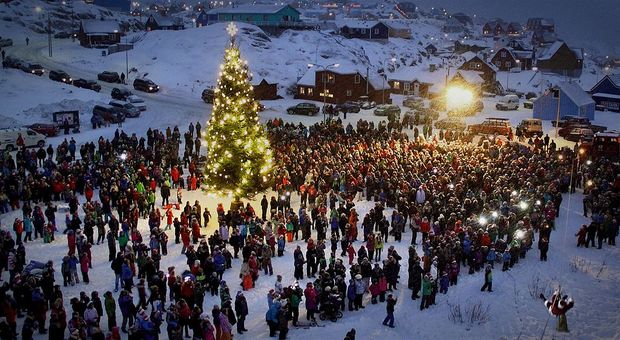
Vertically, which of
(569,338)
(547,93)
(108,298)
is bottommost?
(569,338)

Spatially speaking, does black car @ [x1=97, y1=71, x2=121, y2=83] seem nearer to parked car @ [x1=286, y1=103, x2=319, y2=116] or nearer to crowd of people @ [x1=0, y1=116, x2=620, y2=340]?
parked car @ [x1=286, y1=103, x2=319, y2=116]

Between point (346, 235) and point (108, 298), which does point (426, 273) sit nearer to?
point (346, 235)

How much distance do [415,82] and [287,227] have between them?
56.1 m

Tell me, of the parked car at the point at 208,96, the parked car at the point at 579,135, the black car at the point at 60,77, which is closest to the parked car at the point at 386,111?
the parked car at the point at 208,96

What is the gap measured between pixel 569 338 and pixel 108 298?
13113 mm

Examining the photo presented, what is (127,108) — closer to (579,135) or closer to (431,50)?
(579,135)

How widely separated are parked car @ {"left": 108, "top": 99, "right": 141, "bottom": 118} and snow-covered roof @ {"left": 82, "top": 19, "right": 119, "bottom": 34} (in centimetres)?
4235

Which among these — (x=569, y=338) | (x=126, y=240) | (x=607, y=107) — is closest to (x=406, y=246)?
(x=569, y=338)

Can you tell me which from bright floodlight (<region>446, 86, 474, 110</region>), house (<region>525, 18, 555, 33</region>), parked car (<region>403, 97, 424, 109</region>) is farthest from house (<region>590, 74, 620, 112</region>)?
house (<region>525, 18, 555, 33</region>)

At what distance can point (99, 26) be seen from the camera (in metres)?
88.1

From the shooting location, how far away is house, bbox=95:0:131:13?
155m

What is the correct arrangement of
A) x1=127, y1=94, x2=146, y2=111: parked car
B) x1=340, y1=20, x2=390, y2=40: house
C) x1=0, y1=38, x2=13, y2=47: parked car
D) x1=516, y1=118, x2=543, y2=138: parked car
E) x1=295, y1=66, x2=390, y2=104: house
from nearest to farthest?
x1=516, y1=118, x2=543, y2=138: parked car
x1=127, y1=94, x2=146, y2=111: parked car
x1=295, y1=66, x2=390, y2=104: house
x1=0, y1=38, x2=13, y2=47: parked car
x1=340, y1=20, x2=390, y2=40: house

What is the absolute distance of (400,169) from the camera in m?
30.2

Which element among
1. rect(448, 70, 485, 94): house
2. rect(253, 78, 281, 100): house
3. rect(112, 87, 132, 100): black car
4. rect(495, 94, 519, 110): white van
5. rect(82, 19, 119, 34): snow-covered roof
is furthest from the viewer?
rect(82, 19, 119, 34): snow-covered roof
